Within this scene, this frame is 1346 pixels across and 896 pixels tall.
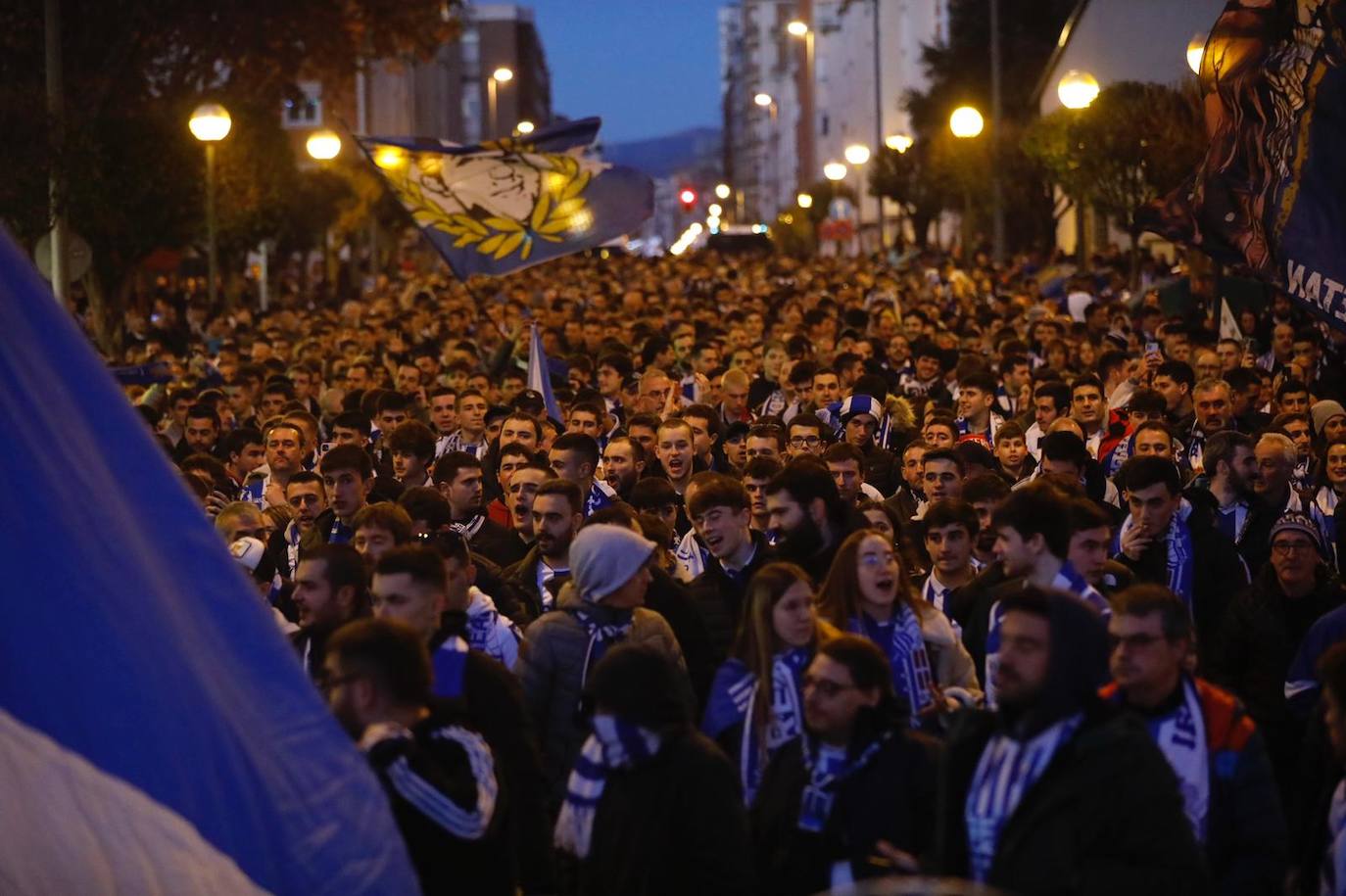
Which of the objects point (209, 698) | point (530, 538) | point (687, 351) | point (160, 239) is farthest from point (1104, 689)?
point (160, 239)

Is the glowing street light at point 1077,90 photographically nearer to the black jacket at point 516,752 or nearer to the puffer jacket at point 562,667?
the puffer jacket at point 562,667

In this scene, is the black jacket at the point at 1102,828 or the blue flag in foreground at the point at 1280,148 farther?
the blue flag in foreground at the point at 1280,148

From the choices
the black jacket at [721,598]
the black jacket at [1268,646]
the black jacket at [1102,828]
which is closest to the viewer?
the black jacket at [1102,828]

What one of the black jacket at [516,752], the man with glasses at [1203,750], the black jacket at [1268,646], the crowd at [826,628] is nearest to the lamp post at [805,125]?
the crowd at [826,628]

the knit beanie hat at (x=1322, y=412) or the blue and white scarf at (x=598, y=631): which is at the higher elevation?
the knit beanie hat at (x=1322, y=412)

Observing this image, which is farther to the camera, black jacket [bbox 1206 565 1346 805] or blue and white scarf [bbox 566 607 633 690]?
black jacket [bbox 1206 565 1346 805]

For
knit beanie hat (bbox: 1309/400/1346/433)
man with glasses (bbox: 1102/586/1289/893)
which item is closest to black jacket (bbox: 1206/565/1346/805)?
man with glasses (bbox: 1102/586/1289/893)

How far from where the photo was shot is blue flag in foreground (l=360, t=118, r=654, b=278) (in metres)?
19.6

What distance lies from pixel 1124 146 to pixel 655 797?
24825mm

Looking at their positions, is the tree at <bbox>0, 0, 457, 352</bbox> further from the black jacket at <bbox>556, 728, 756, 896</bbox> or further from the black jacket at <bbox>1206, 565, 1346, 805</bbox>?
the black jacket at <bbox>556, 728, 756, 896</bbox>

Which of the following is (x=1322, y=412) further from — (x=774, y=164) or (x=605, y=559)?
(x=774, y=164)

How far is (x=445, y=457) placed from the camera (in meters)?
10.9

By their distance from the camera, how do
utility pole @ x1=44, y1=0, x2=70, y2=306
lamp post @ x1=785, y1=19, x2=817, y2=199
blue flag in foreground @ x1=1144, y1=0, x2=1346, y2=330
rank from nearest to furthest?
blue flag in foreground @ x1=1144, y1=0, x2=1346, y2=330 < utility pole @ x1=44, y1=0, x2=70, y2=306 < lamp post @ x1=785, y1=19, x2=817, y2=199

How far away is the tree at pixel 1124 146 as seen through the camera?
2673cm
